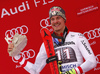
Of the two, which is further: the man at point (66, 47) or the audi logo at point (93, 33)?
the audi logo at point (93, 33)

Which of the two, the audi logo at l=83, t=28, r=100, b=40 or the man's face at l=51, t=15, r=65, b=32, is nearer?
the man's face at l=51, t=15, r=65, b=32

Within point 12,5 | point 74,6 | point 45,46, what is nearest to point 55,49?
point 45,46

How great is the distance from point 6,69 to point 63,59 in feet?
6.01

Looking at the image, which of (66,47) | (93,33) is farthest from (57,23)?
(93,33)

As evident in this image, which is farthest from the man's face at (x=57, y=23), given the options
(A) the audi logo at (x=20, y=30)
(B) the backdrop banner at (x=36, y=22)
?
(A) the audi logo at (x=20, y=30)

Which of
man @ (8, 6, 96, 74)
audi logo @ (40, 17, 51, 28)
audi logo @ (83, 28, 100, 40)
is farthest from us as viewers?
audi logo @ (40, 17, 51, 28)

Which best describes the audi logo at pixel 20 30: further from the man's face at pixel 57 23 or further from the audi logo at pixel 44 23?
the man's face at pixel 57 23

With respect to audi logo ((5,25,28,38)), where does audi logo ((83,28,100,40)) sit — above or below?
below

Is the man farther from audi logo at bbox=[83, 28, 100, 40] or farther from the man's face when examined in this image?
audi logo at bbox=[83, 28, 100, 40]

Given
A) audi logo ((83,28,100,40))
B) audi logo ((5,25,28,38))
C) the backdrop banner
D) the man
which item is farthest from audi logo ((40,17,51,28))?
the man

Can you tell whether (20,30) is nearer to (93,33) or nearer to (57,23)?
(93,33)

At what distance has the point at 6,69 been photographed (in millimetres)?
4480

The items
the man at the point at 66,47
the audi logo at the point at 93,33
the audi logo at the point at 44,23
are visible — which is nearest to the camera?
the man at the point at 66,47

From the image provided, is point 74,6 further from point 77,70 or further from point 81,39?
point 77,70
